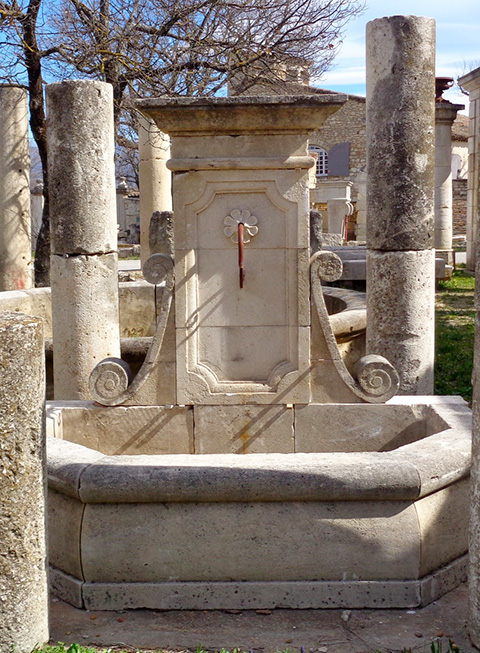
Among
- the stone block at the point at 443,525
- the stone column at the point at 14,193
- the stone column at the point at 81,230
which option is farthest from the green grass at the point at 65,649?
the stone column at the point at 14,193

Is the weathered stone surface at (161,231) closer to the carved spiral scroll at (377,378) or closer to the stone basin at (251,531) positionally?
the carved spiral scroll at (377,378)

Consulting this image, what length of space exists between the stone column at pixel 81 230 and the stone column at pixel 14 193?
577cm

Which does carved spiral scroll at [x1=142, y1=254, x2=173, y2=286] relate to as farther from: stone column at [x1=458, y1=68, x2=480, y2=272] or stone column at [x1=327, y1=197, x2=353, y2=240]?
stone column at [x1=327, y1=197, x2=353, y2=240]

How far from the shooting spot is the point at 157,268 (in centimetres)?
440

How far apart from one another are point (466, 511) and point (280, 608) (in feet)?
3.08

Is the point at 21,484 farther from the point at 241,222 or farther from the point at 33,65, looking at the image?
the point at 33,65

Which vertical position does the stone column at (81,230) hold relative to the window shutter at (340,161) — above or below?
below

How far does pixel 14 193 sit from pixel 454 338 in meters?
6.27

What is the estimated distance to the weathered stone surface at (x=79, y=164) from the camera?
18.6 ft

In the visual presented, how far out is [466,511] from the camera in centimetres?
368

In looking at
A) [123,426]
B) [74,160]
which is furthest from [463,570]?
[74,160]

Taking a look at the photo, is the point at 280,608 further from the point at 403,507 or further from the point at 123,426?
the point at 123,426

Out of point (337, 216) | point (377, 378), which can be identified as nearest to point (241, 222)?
point (377, 378)

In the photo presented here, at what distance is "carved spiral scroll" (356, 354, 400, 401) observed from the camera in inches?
173
